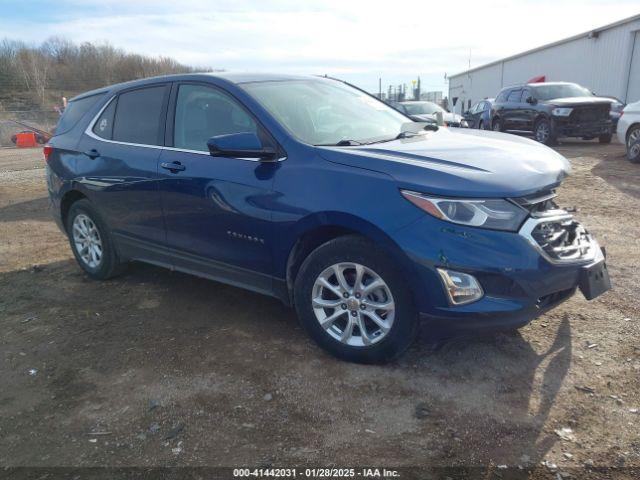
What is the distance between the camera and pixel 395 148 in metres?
3.24

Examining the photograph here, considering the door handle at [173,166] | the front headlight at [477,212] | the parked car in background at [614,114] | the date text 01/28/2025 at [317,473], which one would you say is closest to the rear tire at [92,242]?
the door handle at [173,166]

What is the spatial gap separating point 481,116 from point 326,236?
642 inches

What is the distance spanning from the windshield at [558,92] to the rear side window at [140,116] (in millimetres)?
12870

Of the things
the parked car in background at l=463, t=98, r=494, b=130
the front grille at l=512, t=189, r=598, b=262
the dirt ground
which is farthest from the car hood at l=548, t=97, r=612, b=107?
the front grille at l=512, t=189, r=598, b=262

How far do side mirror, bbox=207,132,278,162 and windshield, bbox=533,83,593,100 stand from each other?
13261 millimetres

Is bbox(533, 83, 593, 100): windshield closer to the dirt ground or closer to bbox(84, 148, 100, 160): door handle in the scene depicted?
the dirt ground

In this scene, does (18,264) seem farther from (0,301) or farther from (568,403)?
(568,403)

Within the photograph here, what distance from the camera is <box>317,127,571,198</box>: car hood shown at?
2770mm

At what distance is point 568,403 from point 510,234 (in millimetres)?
938

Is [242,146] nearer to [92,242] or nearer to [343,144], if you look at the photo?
[343,144]

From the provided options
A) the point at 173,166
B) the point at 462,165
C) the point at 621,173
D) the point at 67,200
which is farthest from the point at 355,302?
the point at 621,173

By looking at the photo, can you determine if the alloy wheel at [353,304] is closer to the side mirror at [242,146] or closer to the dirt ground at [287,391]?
the dirt ground at [287,391]

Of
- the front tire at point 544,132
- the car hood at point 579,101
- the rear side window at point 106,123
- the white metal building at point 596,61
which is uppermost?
the white metal building at point 596,61

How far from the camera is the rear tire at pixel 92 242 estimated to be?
4.75 meters
